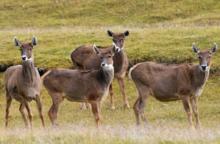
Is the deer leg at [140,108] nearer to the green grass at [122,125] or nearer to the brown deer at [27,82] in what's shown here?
the green grass at [122,125]

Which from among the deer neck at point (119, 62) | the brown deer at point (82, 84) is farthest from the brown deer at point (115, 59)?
the brown deer at point (82, 84)

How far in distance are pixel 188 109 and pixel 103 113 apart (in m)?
4.76

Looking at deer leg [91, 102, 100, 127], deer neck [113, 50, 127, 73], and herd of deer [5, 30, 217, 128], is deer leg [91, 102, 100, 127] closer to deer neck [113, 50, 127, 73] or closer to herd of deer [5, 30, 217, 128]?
herd of deer [5, 30, 217, 128]

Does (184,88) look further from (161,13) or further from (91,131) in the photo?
(161,13)

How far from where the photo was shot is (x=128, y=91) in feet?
92.7

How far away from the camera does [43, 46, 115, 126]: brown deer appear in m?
20.9

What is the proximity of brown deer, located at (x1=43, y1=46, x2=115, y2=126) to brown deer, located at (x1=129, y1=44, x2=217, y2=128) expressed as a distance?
4.62ft

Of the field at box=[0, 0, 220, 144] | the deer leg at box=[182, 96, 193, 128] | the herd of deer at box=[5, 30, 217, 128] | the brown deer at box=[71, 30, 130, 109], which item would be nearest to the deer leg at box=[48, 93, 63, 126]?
the herd of deer at box=[5, 30, 217, 128]

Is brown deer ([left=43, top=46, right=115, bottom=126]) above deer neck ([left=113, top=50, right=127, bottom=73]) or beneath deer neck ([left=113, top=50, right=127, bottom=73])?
above

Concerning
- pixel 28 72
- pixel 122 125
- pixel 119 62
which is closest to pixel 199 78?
pixel 122 125

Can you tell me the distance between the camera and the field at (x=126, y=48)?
16.3 metres

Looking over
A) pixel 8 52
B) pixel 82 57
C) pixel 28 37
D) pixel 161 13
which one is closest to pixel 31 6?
pixel 161 13

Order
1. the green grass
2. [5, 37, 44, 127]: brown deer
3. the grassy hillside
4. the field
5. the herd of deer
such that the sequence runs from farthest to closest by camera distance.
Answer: the grassy hillside < [5, 37, 44, 127]: brown deer < the herd of deer < the field < the green grass

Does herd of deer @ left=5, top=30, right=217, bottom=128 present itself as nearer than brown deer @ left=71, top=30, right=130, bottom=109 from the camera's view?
Yes
